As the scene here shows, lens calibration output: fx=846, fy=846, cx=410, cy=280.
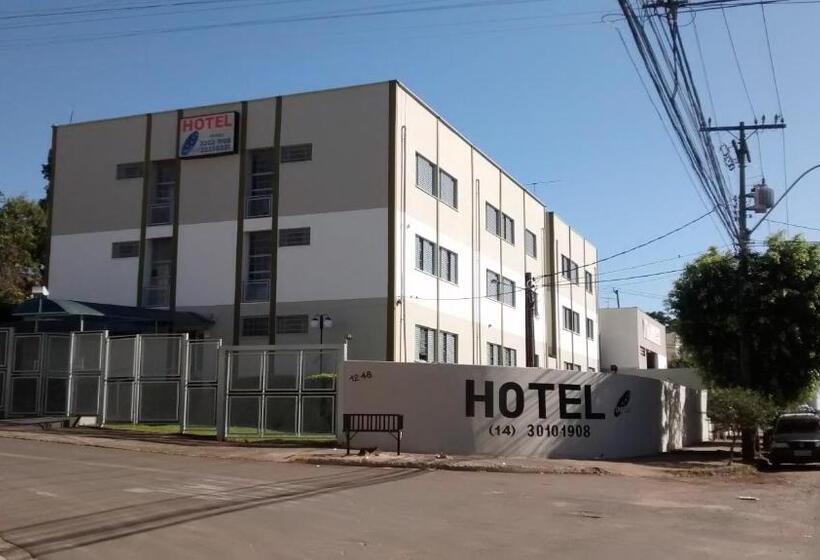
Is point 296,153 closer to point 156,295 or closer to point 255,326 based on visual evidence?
point 255,326

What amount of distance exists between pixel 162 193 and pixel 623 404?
2058 centimetres

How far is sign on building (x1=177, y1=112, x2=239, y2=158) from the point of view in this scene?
32.7 m

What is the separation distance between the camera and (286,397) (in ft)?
73.3

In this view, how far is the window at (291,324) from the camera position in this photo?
31.1 m

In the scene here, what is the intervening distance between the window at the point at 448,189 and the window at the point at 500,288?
462cm

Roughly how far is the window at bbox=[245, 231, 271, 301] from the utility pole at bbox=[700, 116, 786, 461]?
1653 centimetres

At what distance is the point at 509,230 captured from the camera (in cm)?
4241

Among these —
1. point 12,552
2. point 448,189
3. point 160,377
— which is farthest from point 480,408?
point 448,189

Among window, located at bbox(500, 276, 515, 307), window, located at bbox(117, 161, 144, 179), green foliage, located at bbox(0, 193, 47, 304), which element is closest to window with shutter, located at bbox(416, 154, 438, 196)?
window, located at bbox(500, 276, 515, 307)

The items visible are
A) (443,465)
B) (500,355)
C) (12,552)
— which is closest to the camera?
(12,552)

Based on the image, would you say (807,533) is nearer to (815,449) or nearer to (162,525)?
(162,525)

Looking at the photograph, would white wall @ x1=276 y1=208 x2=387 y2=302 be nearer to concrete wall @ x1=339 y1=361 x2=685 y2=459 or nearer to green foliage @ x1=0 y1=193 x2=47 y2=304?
concrete wall @ x1=339 y1=361 x2=685 y2=459

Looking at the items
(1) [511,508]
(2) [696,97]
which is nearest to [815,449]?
(2) [696,97]

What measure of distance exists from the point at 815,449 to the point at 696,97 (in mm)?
12535
